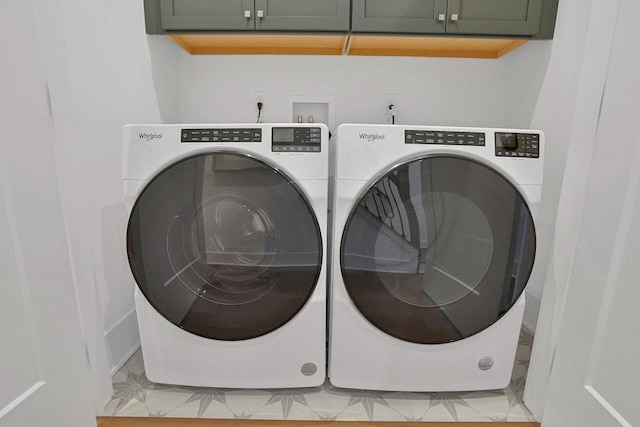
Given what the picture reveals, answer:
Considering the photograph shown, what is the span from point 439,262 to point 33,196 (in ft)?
3.80

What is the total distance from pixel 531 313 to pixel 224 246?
151 centimetres

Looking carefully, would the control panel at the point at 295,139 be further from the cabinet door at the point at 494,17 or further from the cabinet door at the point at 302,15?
the cabinet door at the point at 494,17

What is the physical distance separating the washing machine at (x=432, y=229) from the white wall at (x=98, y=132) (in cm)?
81

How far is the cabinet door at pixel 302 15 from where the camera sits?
4.98 feet

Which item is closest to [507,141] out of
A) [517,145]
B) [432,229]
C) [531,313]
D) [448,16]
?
[517,145]

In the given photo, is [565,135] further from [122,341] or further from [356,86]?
[122,341]

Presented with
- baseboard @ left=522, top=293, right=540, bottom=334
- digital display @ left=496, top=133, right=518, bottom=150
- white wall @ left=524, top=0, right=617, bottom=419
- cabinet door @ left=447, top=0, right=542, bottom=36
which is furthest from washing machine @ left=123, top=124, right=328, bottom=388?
baseboard @ left=522, top=293, right=540, bottom=334

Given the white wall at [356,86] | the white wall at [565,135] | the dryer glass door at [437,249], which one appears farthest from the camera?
the white wall at [356,86]

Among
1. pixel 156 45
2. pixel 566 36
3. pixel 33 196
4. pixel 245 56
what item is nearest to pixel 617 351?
pixel 566 36

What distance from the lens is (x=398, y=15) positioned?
1523 mm

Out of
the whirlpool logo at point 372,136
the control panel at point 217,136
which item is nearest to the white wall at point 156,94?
the control panel at point 217,136

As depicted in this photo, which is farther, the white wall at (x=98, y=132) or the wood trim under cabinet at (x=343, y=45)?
the wood trim under cabinet at (x=343, y=45)

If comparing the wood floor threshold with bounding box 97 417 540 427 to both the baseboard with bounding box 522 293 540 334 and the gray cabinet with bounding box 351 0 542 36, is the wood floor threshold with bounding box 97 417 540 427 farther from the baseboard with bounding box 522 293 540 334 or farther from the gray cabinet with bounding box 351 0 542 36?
the gray cabinet with bounding box 351 0 542 36

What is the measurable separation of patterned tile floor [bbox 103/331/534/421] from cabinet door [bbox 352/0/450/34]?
156cm
